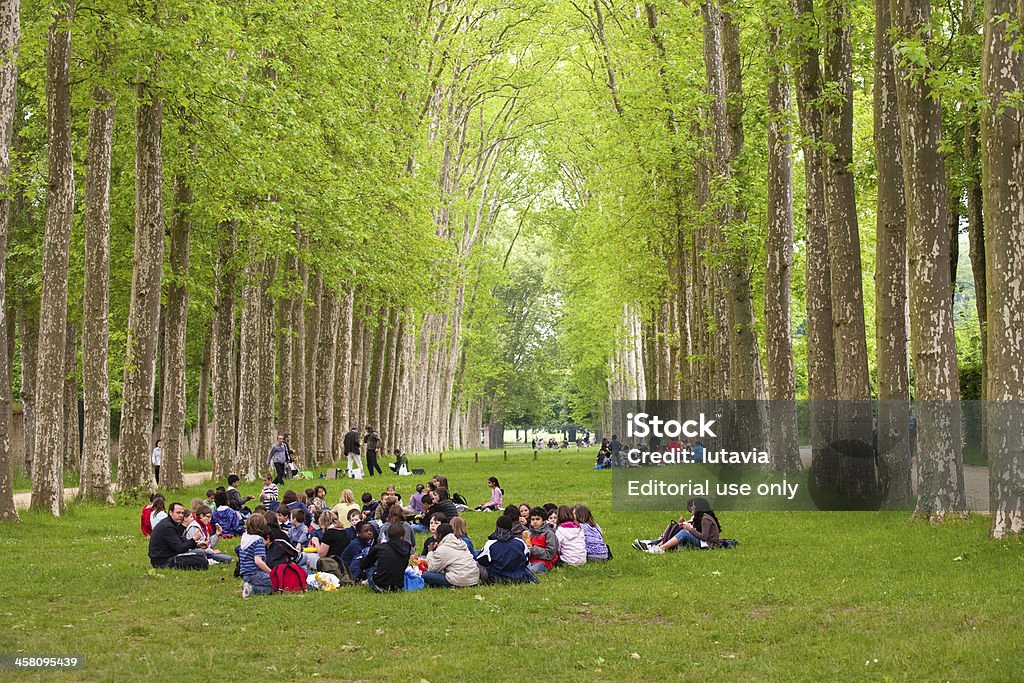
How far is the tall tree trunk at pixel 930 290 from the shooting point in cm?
1722

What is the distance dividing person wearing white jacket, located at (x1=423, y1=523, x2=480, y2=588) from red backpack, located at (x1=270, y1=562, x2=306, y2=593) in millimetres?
1590

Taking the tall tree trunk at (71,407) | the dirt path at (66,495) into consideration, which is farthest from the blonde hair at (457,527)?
the tall tree trunk at (71,407)

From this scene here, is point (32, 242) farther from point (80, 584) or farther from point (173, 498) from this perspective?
point (80, 584)

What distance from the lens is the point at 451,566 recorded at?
49.2ft

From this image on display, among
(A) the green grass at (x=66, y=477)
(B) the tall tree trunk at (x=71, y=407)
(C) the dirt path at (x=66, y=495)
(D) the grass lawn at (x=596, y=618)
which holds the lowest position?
(D) the grass lawn at (x=596, y=618)

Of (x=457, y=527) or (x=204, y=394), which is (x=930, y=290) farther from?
(x=204, y=394)

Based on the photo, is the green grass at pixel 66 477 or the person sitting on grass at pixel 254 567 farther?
the green grass at pixel 66 477

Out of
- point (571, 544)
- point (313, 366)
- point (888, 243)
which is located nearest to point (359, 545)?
point (571, 544)

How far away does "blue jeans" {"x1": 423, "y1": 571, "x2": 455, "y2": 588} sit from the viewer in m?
15.0

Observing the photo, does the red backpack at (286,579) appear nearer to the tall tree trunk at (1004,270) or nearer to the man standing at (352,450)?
the tall tree trunk at (1004,270)

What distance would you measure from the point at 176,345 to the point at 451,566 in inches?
612

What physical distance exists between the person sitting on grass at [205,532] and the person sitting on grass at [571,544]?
16.2ft

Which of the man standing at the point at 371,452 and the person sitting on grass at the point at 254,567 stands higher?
the man standing at the point at 371,452

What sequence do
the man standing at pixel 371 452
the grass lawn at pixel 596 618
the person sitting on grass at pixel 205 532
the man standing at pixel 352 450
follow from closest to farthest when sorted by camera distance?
the grass lawn at pixel 596 618
the person sitting on grass at pixel 205 532
the man standing at pixel 352 450
the man standing at pixel 371 452
